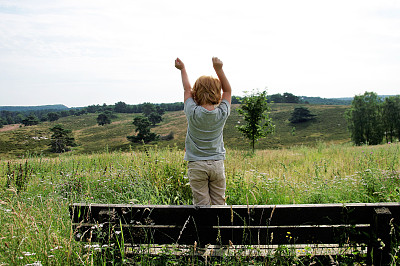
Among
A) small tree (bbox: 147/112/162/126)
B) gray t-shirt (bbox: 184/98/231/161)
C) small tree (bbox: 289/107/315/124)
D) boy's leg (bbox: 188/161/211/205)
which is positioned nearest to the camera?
gray t-shirt (bbox: 184/98/231/161)

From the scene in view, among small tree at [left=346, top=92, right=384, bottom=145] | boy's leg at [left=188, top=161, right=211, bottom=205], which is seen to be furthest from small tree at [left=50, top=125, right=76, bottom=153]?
small tree at [left=346, top=92, right=384, bottom=145]

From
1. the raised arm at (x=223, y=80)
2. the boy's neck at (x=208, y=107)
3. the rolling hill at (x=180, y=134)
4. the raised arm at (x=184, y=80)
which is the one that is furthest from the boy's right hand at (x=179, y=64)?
the rolling hill at (x=180, y=134)

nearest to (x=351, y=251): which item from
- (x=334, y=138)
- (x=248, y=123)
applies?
(x=248, y=123)

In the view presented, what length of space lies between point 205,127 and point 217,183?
27.5 inches

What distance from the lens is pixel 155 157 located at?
5.48 m

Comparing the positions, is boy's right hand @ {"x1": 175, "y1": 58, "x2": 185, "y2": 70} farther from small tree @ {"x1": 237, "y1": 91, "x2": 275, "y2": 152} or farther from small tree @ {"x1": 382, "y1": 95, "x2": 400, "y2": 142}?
small tree @ {"x1": 382, "y1": 95, "x2": 400, "y2": 142}

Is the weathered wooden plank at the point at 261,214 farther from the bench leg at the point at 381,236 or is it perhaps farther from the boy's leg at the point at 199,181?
the boy's leg at the point at 199,181

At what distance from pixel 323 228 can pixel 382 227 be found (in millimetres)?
423

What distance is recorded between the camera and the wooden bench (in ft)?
7.04

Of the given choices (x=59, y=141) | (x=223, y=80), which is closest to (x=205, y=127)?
(x=223, y=80)

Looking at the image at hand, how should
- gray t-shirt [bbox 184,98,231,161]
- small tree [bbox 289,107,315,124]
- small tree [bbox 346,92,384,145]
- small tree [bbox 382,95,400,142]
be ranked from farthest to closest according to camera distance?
small tree [bbox 289,107,315,124] → small tree [bbox 382,95,400,142] → small tree [bbox 346,92,384,145] → gray t-shirt [bbox 184,98,231,161]

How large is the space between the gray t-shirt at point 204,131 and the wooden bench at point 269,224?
96cm

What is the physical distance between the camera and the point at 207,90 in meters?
3.04

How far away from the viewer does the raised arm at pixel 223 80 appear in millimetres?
3047
